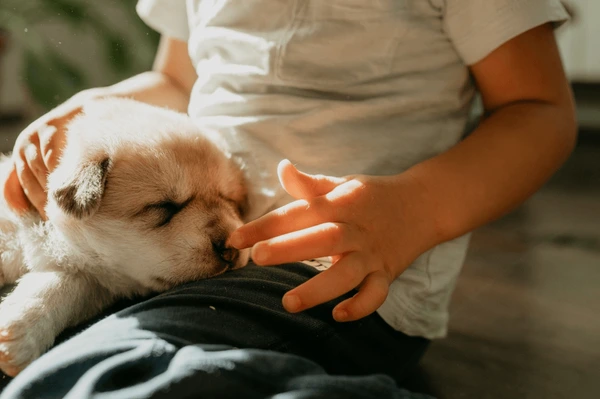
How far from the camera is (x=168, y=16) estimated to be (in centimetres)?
122

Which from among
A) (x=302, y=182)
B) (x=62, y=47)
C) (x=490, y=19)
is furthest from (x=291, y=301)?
(x=62, y=47)

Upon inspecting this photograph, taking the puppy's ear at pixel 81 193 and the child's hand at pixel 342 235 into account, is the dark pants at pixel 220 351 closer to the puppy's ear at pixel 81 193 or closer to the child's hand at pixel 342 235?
the child's hand at pixel 342 235

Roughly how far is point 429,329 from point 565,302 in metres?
0.66

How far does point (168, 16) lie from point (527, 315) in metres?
1.04

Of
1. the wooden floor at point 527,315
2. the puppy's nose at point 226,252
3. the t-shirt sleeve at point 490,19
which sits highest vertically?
the t-shirt sleeve at point 490,19

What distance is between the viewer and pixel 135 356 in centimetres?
61

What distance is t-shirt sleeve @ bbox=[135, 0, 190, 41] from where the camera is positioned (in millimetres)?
1212

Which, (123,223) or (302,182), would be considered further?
(123,223)

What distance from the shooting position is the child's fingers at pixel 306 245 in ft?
2.35

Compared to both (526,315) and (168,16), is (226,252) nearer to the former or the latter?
(168,16)

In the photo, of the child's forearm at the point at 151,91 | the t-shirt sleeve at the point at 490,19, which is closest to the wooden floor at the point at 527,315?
the t-shirt sleeve at the point at 490,19

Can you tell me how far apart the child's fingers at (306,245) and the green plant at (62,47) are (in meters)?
0.80

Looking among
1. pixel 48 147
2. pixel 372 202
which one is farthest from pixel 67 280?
pixel 372 202

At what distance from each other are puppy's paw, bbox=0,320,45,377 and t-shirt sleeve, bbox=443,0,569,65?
2.41ft
